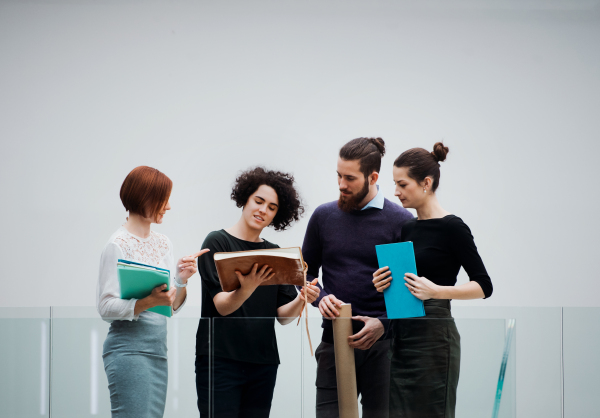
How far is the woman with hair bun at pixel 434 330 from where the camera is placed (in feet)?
6.20

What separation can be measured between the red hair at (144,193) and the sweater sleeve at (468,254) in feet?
3.51

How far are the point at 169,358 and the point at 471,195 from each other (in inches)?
106

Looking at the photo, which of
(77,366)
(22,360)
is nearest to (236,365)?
(77,366)

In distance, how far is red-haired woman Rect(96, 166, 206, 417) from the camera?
1763mm

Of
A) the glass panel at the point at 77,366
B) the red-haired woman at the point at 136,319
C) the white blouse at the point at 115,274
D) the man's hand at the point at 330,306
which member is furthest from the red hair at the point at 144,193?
the man's hand at the point at 330,306

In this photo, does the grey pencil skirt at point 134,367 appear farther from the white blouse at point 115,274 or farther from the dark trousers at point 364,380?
the dark trousers at point 364,380

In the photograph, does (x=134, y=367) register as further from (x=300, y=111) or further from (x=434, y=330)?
(x=300, y=111)

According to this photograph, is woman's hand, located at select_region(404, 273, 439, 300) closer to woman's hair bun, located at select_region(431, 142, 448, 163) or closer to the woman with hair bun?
the woman with hair bun

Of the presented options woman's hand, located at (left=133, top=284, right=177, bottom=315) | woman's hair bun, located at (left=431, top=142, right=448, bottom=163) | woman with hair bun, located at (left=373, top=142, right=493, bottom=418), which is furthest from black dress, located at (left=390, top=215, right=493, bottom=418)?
woman's hand, located at (left=133, top=284, right=177, bottom=315)

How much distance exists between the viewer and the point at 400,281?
6.27 ft

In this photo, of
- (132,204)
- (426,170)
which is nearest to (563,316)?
(426,170)

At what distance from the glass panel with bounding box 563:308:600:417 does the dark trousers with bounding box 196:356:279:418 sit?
1.32m

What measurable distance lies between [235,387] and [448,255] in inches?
36.6

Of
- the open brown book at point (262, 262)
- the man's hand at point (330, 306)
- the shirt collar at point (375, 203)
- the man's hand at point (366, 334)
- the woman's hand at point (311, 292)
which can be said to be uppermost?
the shirt collar at point (375, 203)
